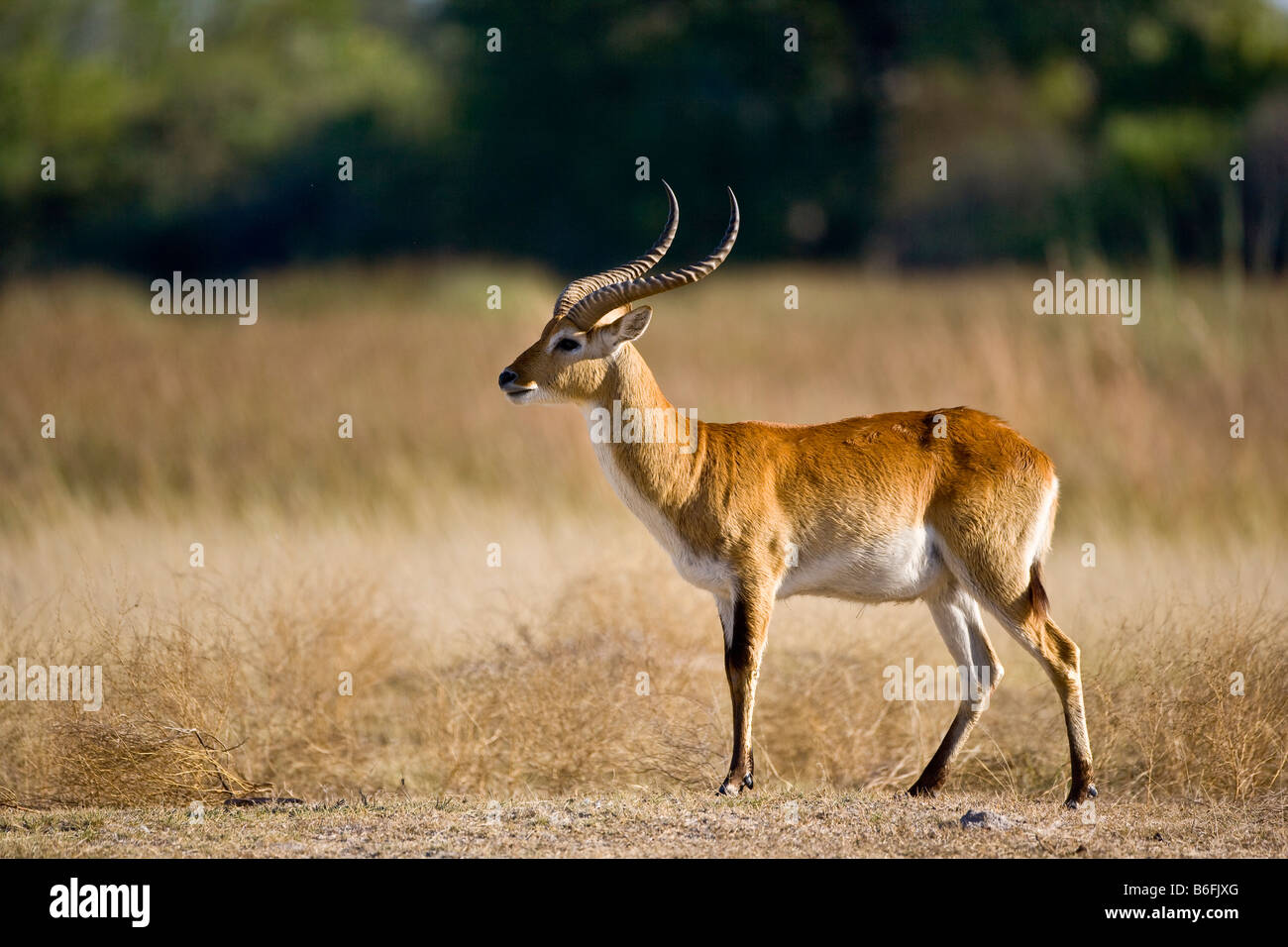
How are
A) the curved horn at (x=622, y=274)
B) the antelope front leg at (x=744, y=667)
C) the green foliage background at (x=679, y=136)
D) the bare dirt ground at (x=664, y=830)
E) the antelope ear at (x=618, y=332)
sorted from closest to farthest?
the bare dirt ground at (x=664, y=830) → the antelope front leg at (x=744, y=667) → the antelope ear at (x=618, y=332) → the curved horn at (x=622, y=274) → the green foliage background at (x=679, y=136)

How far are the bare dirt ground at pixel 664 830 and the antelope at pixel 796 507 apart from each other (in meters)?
0.40

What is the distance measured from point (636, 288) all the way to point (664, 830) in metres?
2.43

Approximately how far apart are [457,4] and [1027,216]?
56.5 ft

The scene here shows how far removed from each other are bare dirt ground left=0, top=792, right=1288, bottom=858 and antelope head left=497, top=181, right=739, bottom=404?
191cm

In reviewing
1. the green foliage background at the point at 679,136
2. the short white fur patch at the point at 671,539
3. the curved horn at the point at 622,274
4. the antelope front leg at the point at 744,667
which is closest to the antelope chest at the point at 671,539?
the short white fur patch at the point at 671,539

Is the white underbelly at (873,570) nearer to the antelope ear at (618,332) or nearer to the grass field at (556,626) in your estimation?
the grass field at (556,626)

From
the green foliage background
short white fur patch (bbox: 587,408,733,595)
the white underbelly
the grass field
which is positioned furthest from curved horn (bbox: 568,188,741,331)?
the green foliage background

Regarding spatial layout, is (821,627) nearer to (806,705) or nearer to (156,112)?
(806,705)

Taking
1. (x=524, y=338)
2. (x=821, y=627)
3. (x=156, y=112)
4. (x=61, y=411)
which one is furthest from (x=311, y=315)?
(x=156, y=112)

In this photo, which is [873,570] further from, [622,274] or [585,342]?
[622,274]

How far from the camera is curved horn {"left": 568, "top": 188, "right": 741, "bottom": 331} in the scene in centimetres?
721

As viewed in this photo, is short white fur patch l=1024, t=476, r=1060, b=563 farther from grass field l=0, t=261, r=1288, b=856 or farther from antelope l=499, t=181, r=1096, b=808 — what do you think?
grass field l=0, t=261, r=1288, b=856

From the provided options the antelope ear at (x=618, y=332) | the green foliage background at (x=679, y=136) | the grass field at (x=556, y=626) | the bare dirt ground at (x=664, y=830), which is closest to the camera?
the bare dirt ground at (x=664, y=830)

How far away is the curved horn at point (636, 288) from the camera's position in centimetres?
721
